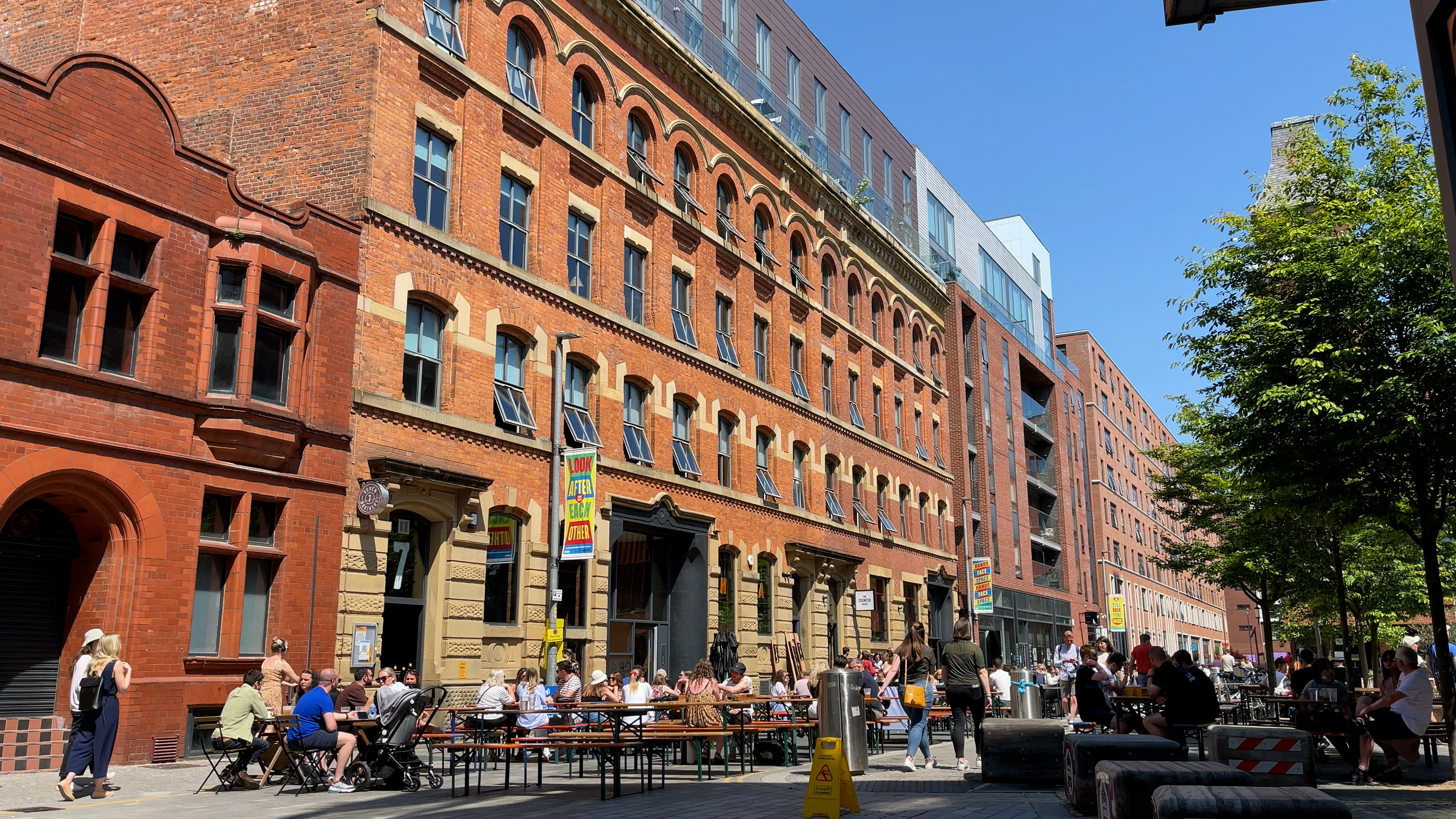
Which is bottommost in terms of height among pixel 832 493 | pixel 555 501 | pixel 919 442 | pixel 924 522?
pixel 555 501

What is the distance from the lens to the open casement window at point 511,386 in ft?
70.5

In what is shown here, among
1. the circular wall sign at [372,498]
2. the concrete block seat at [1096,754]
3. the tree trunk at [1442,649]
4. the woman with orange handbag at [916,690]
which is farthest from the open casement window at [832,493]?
the concrete block seat at [1096,754]

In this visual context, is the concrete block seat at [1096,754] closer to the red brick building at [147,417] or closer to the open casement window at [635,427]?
the red brick building at [147,417]

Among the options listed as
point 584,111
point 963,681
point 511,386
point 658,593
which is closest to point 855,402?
point 658,593

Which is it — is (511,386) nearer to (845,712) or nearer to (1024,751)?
(845,712)

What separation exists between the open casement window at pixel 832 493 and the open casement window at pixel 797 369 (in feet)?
8.27

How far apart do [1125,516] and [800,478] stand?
191 feet

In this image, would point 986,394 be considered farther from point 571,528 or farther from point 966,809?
point 966,809

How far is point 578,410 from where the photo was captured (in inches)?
939

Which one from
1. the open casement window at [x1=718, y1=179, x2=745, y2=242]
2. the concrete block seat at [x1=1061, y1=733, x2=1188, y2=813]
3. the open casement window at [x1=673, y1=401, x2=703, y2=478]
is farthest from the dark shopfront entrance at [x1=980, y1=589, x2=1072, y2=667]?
the concrete block seat at [x1=1061, y1=733, x2=1188, y2=813]

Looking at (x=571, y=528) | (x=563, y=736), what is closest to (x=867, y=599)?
(x=571, y=528)

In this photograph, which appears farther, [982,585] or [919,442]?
[982,585]

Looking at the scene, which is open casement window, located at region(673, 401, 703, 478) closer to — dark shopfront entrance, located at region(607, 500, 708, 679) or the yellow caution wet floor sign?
A: dark shopfront entrance, located at region(607, 500, 708, 679)

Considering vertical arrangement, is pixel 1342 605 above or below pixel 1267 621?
above
